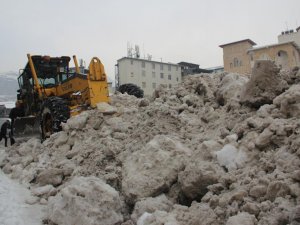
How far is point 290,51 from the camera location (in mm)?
34062

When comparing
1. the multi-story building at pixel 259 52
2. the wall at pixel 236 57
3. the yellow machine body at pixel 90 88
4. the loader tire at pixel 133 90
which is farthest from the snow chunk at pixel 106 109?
the wall at pixel 236 57

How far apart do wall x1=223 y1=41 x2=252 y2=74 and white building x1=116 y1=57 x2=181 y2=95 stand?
9559mm

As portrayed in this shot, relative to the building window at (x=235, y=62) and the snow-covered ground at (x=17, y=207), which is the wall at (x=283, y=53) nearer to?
the building window at (x=235, y=62)

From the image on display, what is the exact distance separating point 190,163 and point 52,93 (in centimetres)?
689

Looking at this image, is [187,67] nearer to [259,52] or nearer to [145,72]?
[145,72]

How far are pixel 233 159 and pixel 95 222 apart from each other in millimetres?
1714

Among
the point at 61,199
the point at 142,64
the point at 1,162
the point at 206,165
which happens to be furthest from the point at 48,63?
the point at 142,64

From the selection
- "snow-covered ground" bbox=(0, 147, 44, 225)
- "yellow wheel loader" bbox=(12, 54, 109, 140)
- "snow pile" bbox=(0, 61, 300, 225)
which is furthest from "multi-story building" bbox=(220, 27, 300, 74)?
"snow-covered ground" bbox=(0, 147, 44, 225)

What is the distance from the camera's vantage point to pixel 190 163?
14.7 feet

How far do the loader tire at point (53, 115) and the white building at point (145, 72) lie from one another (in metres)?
33.8

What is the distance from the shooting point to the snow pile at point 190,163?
343 centimetres

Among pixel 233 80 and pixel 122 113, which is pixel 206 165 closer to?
pixel 233 80

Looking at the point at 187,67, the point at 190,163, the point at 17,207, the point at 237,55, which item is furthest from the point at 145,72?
the point at 190,163

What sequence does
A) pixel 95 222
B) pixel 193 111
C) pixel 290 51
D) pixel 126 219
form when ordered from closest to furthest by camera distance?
pixel 95 222 → pixel 126 219 → pixel 193 111 → pixel 290 51
